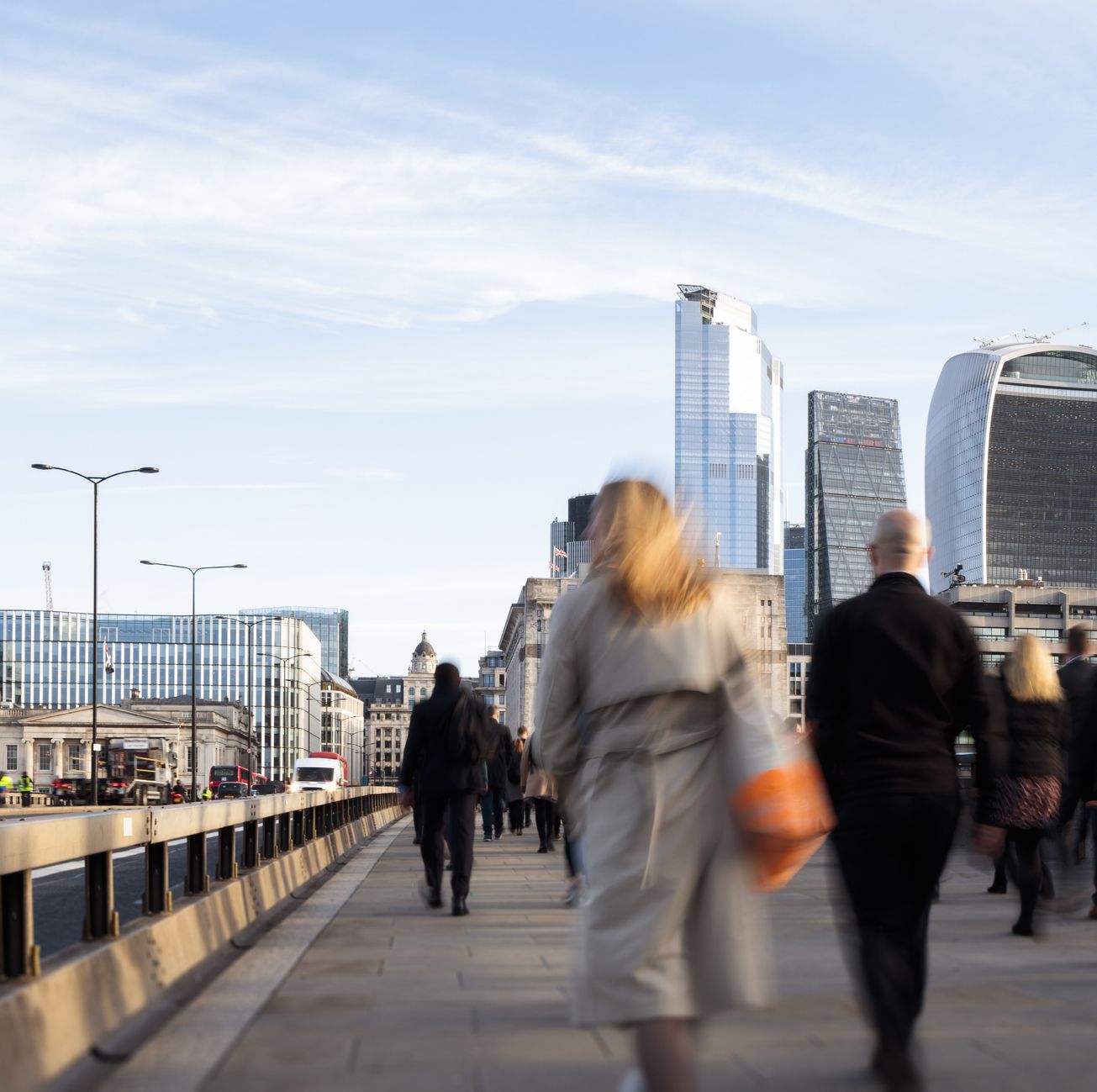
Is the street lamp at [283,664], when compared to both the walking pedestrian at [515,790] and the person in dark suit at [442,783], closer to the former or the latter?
the walking pedestrian at [515,790]

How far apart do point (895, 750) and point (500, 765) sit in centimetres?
1646

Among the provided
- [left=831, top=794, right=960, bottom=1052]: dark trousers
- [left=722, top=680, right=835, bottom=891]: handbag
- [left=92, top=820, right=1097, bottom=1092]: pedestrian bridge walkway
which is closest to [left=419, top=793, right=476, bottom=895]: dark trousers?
[left=92, top=820, right=1097, bottom=1092]: pedestrian bridge walkway

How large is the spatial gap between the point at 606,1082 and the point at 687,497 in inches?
77.6

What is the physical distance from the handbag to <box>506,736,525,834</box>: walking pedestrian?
1672 centimetres

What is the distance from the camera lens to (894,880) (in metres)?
5.37

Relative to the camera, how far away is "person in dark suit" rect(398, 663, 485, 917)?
12.0 m

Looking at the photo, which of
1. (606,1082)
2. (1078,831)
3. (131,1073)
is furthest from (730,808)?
(1078,831)

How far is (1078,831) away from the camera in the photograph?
1289 centimetres

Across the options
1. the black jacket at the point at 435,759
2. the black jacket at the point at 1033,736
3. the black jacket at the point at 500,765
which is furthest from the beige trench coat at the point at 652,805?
the black jacket at the point at 500,765

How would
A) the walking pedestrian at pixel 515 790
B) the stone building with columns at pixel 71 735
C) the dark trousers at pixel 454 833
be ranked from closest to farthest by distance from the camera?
the dark trousers at pixel 454 833
the walking pedestrian at pixel 515 790
the stone building with columns at pixel 71 735

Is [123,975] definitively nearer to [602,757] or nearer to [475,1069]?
[475,1069]

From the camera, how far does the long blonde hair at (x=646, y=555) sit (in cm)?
434

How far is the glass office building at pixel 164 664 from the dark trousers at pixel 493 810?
126771 millimetres

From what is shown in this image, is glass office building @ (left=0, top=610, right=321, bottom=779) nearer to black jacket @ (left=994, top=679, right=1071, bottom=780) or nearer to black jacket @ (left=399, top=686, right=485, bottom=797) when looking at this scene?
black jacket @ (left=399, top=686, right=485, bottom=797)
